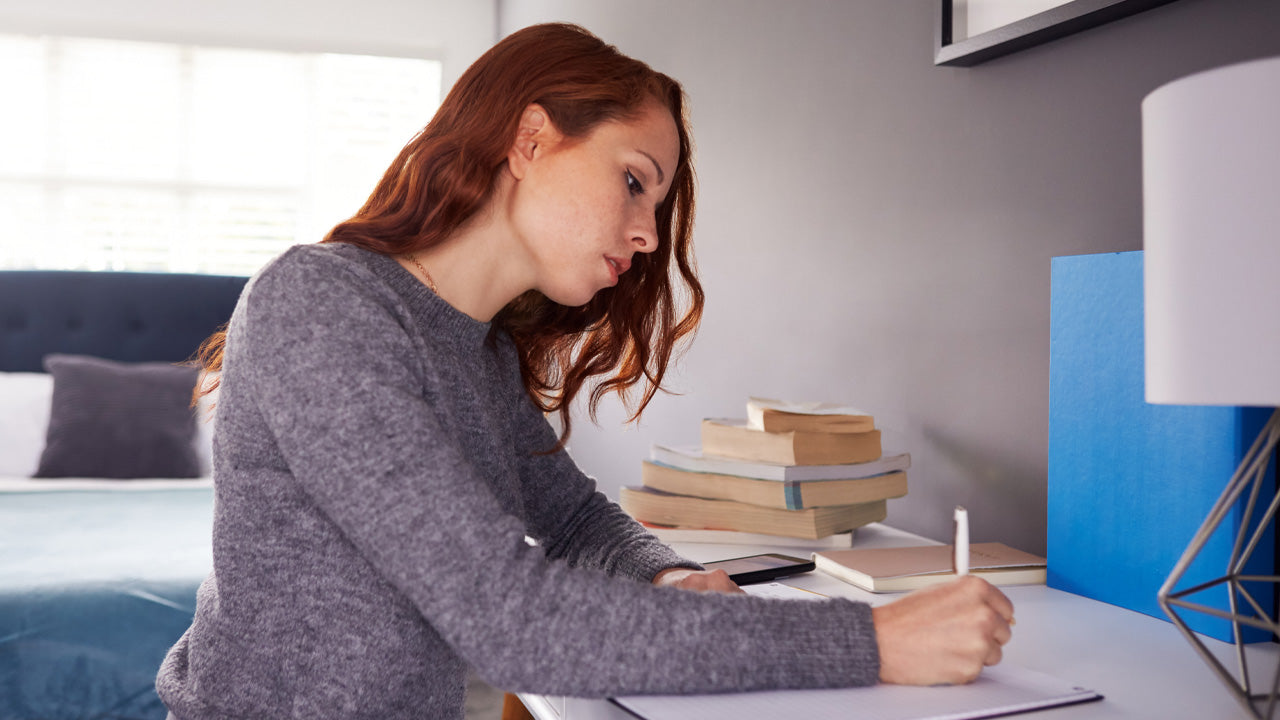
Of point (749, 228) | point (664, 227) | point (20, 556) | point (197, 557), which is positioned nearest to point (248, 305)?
point (664, 227)

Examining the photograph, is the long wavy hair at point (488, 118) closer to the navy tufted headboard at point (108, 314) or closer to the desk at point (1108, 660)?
the desk at point (1108, 660)

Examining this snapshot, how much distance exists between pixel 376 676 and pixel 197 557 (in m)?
1.52

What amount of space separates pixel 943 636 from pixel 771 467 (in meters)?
0.53

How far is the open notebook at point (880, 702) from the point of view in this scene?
617 mm

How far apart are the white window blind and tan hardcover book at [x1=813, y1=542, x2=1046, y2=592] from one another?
354 cm

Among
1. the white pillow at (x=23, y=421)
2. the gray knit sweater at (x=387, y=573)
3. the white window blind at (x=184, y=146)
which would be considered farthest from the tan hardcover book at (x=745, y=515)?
the white window blind at (x=184, y=146)

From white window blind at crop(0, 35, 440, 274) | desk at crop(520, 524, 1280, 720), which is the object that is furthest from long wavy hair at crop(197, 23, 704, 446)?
white window blind at crop(0, 35, 440, 274)

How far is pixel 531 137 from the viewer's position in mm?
990

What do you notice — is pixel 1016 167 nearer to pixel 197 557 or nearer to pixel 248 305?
pixel 248 305

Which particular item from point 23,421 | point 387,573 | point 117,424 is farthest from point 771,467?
point 23,421

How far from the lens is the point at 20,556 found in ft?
6.74

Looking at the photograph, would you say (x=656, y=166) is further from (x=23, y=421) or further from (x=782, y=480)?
(x=23, y=421)

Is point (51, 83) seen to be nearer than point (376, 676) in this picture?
No

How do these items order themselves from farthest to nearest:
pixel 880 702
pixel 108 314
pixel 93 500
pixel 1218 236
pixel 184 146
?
pixel 184 146
pixel 108 314
pixel 93 500
pixel 880 702
pixel 1218 236
